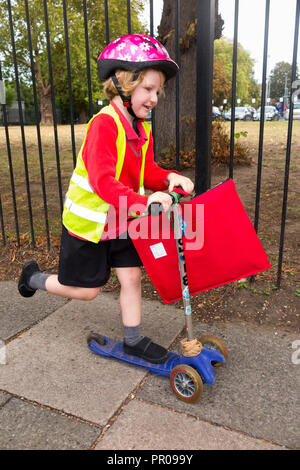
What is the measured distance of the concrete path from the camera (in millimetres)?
1776

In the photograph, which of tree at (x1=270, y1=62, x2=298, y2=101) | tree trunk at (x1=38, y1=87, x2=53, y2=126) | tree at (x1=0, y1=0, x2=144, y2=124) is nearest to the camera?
tree at (x1=0, y1=0, x2=144, y2=124)

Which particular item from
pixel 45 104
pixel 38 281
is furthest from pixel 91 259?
pixel 45 104

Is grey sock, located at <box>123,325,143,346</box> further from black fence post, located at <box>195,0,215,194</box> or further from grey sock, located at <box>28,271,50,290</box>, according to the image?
black fence post, located at <box>195,0,215,194</box>

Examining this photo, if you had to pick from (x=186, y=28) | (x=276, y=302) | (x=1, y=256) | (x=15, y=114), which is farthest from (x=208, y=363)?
(x=15, y=114)

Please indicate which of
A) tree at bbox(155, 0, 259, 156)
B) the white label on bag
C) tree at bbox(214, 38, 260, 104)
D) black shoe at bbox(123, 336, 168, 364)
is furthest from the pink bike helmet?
tree at bbox(214, 38, 260, 104)

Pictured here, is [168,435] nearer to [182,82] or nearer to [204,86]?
A: [204,86]

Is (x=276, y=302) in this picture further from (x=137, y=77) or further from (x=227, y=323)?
(x=137, y=77)

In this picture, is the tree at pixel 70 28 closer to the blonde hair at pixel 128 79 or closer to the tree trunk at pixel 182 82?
the tree trunk at pixel 182 82

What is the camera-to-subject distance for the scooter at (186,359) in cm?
194

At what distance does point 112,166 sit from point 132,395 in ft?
3.47

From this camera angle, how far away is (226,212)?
2121 mm

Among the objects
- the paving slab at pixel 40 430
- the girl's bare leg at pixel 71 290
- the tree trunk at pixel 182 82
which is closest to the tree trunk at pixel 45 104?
the tree trunk at pixel 182 82

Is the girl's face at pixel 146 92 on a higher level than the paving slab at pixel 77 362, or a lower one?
higher

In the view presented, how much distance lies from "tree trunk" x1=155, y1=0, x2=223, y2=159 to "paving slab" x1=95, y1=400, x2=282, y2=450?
4.27 m
